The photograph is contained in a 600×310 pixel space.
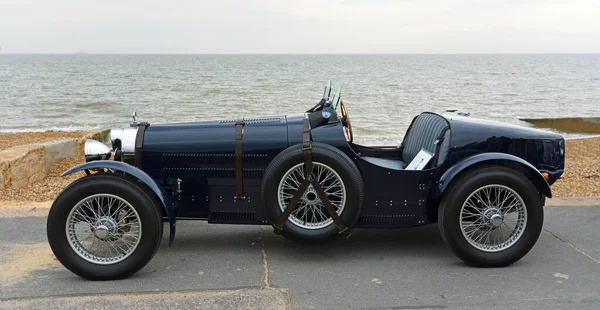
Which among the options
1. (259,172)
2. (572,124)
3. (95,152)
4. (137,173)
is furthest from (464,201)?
(572,124)

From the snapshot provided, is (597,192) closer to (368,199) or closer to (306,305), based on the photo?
(368,199)

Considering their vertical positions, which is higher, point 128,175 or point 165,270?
point 128,175

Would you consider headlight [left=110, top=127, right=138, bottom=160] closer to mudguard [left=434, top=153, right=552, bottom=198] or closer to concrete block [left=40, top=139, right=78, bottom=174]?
mudguard [left=434, top=153, right=552, bottom=198]

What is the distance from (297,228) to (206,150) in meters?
0.95

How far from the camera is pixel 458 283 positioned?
3.72m

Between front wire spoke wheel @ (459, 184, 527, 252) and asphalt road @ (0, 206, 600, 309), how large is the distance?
0.22 metres

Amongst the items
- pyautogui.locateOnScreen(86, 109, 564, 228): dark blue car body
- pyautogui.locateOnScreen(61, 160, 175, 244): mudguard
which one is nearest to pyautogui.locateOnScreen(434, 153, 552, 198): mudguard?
pyautogui.locateOnScreen(86, 109, 564, 228): dark blue car body

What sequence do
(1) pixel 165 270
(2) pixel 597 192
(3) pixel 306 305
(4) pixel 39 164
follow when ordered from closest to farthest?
(3) pixel 306 305, (1) pixel 165 270, (2) pixel 597 192, (4) pixel 39 164

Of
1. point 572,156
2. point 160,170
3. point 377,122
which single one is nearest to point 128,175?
point 160,170

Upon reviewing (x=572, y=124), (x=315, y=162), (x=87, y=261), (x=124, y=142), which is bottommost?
(x=572, y=124)

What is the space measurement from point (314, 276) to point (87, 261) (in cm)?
165

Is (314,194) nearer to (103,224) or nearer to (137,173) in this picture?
(137,173)

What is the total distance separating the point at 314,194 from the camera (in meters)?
4.04

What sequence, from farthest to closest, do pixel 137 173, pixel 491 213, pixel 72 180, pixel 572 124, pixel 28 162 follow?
pixel 572 124 → pixel 72 180 → pixel 28 162 → pixel 491 213 → pixel 137 173
